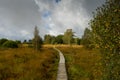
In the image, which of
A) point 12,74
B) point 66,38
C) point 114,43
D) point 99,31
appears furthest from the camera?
point 66,38

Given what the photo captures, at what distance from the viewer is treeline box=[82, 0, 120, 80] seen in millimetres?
15508

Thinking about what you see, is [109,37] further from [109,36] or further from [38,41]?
[38,41]

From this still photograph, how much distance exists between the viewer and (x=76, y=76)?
27109mm

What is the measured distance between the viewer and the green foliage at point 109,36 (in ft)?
50.9

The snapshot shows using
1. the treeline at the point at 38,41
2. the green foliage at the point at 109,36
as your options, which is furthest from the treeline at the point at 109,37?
the treeline at the point at 38,41

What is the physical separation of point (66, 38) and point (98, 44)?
110m

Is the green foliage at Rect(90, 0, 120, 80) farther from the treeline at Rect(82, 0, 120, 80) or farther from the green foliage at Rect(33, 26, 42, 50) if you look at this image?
the green foliage at Rect(33, 26, 42, 50)

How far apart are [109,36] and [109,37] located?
0.12 meters

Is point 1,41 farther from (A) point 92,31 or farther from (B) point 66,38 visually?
(A) point 92,31

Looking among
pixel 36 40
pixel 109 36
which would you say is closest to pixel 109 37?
pixel 109 36

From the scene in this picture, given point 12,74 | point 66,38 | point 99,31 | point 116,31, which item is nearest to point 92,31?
point 99,31

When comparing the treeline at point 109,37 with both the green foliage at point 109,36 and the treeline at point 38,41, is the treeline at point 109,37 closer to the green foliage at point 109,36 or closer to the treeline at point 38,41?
the green foliage at point 109,36

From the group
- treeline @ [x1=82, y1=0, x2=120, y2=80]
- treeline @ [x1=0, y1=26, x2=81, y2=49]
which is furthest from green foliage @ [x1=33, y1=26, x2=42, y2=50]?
treeline @ [x1=82, y1=0, x2=120, y2=80]

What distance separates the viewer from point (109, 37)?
626 inches
